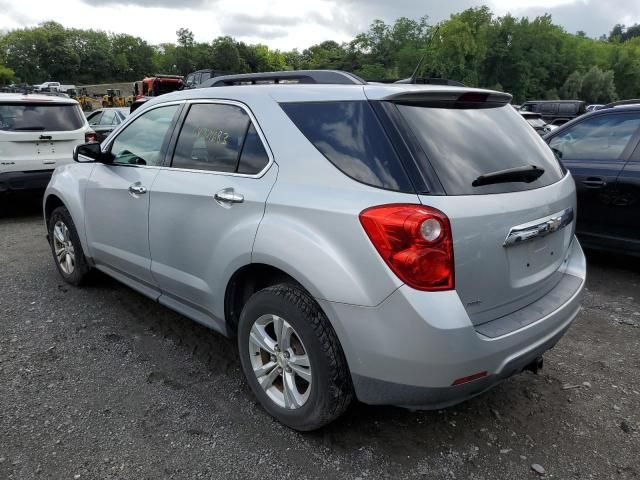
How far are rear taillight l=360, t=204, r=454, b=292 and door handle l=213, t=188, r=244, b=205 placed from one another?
869mm

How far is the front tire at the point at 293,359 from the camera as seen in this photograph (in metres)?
2.28

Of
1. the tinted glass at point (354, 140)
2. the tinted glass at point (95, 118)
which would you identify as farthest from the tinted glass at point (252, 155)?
the tinted glass at point (95, 118)

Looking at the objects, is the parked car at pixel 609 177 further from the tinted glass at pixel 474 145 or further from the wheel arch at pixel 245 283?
the wheel arch at pixel 245 283

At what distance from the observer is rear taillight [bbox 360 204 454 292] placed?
2.03 metres

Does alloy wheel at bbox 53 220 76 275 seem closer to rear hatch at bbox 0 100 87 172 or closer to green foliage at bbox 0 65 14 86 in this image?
rear hatch at bbox 0 100 87 172

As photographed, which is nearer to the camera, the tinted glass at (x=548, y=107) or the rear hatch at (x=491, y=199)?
the rear hatch at (x=491, y=199)

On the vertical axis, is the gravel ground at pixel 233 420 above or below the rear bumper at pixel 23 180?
below

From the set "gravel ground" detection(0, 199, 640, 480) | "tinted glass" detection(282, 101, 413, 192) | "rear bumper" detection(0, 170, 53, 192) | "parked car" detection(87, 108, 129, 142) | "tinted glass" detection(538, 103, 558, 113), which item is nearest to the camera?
"tinted glass" detection(282, 101, 413, 192)

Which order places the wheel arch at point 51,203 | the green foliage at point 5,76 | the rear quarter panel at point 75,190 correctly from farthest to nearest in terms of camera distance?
the green foliage at point 5,76
the wheel arch at point 51,203
the rear quarter panel at point 75,190

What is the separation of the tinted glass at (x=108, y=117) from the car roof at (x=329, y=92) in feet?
32.8

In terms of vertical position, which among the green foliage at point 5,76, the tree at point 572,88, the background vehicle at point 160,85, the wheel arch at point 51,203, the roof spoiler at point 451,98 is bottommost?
the tree at point 572,88

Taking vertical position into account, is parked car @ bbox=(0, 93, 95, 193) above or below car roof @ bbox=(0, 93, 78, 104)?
below

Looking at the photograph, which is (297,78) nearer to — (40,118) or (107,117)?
(40,118)

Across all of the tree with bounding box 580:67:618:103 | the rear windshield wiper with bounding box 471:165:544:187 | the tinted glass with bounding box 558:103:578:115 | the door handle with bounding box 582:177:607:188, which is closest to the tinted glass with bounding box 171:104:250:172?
the rear windshield wiper with bounding box 471:165:544:187
